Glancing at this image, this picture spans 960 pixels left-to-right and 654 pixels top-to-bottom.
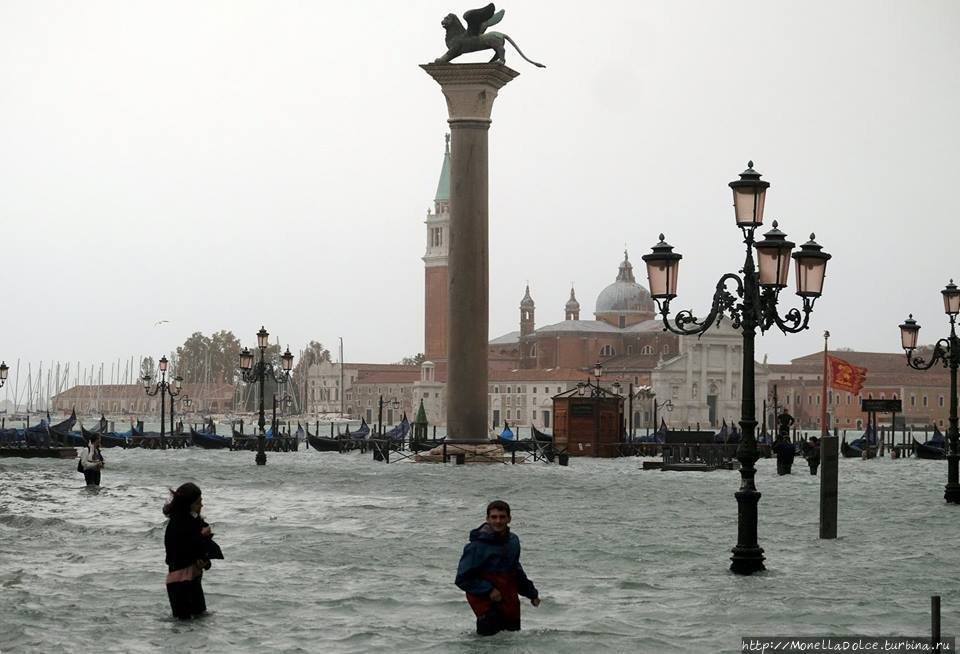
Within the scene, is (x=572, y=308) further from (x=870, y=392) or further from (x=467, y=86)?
(x=467, y=86)

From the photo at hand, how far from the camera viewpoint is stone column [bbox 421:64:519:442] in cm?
3478

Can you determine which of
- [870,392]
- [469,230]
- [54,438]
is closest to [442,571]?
[469,230]

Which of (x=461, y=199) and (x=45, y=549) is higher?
(x=461, y=199)

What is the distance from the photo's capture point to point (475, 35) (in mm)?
36219

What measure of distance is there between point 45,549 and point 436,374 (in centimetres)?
10607

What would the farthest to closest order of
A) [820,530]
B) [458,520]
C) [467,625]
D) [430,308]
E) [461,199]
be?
[430,308] < [461,199] < [458,520] < [820,530] < [467,625]

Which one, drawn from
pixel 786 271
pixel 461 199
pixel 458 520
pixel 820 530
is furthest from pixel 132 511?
pixel 461 199

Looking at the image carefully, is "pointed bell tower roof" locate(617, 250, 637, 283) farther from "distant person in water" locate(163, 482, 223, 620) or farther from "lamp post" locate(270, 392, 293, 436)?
"distant person in water" locate(163, 482, 223, 620)

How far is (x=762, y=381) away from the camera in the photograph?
12075 cm

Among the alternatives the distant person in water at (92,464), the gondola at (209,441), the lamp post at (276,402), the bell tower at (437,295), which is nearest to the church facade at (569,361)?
the bell tower at (437,295)

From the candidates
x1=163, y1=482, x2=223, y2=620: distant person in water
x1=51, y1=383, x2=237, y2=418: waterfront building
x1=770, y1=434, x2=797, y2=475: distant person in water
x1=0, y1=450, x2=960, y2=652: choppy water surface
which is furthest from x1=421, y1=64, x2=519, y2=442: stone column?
x1=51, y1=383, x2=237, y2=418: waterfront building

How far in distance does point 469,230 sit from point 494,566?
1041 inches

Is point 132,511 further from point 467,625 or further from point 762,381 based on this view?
point 762,381

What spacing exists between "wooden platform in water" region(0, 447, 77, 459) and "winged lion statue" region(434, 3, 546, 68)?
1323 centimetres
